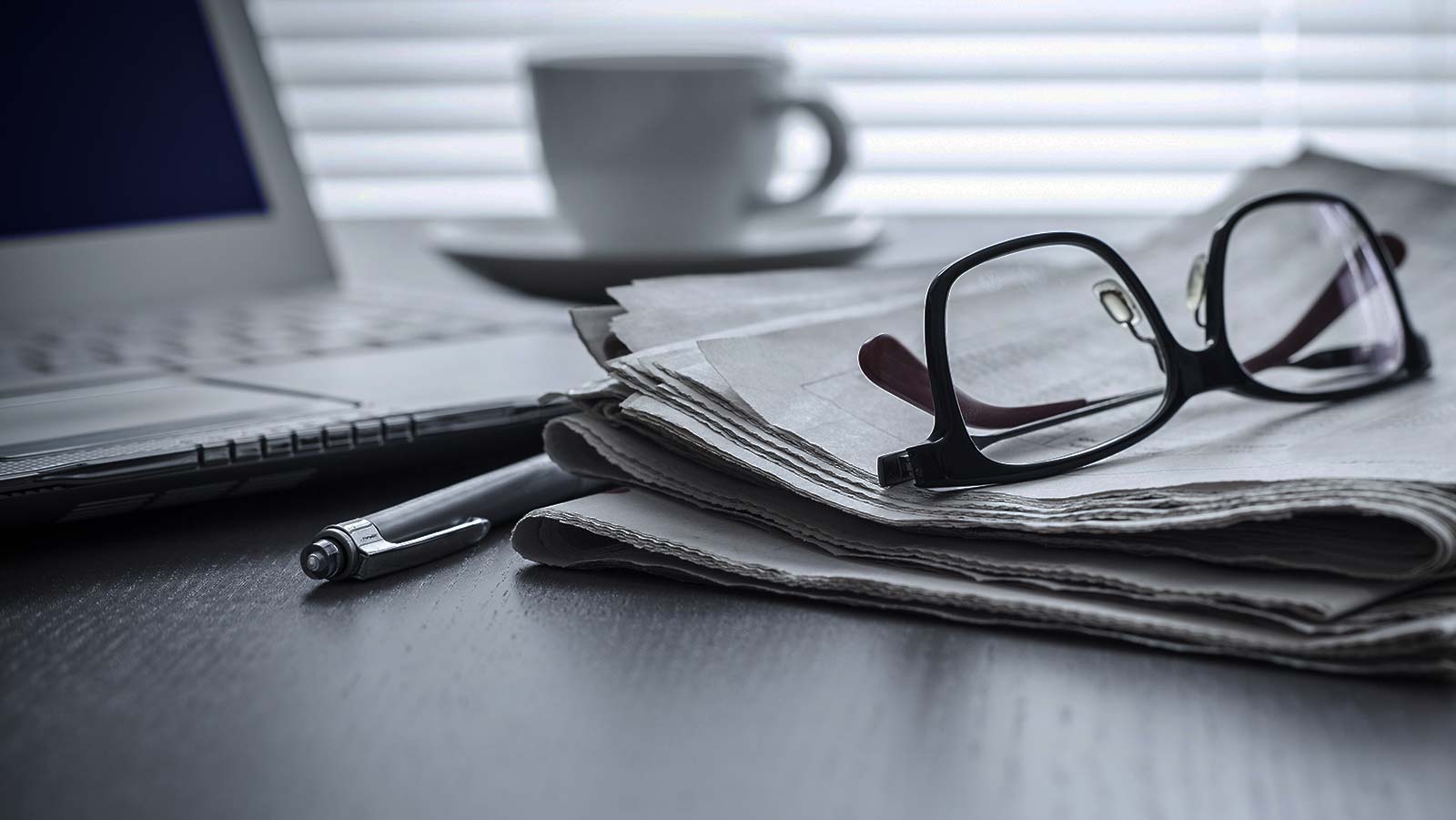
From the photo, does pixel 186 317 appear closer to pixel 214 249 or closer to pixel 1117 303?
pixel 214 249

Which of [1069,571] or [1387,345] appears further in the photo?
[1387,345]

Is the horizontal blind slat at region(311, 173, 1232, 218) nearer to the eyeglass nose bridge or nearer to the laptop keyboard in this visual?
the laptop keyboard

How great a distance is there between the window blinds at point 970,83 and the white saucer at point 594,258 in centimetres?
43

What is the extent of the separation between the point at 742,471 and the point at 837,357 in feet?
0.25

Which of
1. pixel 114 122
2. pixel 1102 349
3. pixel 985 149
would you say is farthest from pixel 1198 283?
pixel 985 149

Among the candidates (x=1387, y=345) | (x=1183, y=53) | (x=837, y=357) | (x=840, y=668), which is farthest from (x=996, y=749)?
(x=1183, y=53)

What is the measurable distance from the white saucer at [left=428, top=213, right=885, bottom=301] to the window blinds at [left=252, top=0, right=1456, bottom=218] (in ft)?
1.40

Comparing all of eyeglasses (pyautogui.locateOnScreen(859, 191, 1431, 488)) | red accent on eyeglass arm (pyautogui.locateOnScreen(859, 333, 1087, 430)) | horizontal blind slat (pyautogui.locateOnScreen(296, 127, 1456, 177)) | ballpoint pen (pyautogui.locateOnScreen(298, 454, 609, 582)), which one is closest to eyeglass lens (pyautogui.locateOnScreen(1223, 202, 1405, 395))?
eyeglasses (pyautogui.locateOnScreen(859, 191, 1431, 488))

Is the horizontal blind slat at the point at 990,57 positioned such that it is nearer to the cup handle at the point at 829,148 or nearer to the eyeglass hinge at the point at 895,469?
the cup handle at the point at 829,148

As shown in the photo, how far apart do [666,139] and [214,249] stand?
0.33m

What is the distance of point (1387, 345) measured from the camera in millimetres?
461

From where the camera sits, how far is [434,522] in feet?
1.17

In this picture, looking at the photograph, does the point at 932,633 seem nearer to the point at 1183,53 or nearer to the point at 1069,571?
the point at 1069,571

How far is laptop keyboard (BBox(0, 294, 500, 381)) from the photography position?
0.57 m
